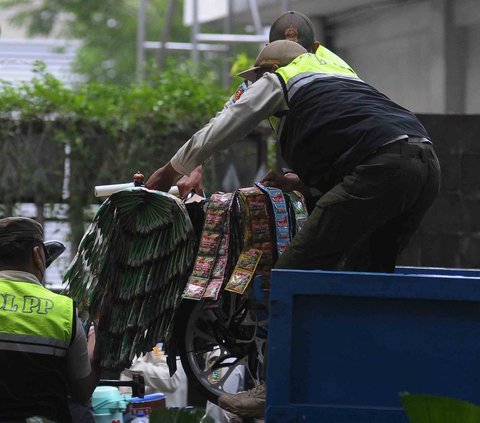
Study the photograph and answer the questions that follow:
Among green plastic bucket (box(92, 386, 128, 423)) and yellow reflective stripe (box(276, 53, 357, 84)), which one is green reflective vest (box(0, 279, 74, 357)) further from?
green plastic bucket (box(92, 386, 128, 423))

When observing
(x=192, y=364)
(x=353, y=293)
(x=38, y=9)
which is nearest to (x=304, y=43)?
(x=192, y=364)

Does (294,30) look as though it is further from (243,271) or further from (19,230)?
(19,230)

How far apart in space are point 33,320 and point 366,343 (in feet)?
5.10

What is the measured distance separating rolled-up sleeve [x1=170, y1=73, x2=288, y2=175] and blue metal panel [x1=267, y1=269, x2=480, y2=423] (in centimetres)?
106

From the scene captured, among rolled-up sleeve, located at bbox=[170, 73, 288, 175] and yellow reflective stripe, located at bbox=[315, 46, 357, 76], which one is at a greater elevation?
yellow reflective stripe, located at bbox=[315, 46, 357, 76]

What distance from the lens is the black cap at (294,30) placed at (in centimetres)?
636

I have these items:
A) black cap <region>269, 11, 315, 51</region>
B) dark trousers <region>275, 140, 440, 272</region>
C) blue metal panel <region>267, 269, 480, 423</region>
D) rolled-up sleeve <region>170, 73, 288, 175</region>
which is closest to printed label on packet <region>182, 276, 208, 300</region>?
dark trousers <region>275, 140, 440, 272</region>

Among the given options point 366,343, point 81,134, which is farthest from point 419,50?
point 366,343

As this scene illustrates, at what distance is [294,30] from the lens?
6371 millimetres

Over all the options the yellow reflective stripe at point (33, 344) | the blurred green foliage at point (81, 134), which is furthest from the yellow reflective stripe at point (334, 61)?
the blurred green foliage at point (81, 134)

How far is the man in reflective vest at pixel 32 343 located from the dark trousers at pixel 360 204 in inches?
36.1

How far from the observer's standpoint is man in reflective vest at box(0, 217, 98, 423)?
494cm

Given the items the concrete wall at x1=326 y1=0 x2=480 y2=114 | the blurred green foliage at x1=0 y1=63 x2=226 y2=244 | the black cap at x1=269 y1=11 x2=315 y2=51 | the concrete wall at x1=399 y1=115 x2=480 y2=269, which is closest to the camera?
the black cap at x1=269 y1=11 x2=315 y2=51

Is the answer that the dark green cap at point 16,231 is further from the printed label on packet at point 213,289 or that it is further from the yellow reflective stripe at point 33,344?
the printed label on packet at point 213,289
